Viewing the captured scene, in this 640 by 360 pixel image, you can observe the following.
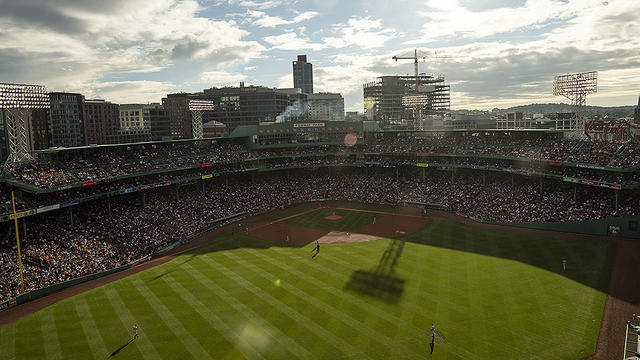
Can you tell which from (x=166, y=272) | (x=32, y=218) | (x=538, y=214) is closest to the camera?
(x=166, y=272)

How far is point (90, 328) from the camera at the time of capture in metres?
28.2

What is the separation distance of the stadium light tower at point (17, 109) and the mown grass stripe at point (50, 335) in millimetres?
23267

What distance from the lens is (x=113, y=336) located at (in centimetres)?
2692

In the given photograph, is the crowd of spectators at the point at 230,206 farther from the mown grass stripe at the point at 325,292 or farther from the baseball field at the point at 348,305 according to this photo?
the mown grass stripe at the point at 325,292

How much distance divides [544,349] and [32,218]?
50567 mm

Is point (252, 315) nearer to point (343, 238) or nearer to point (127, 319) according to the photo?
point (127, 319)

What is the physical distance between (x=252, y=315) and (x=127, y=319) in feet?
32.2

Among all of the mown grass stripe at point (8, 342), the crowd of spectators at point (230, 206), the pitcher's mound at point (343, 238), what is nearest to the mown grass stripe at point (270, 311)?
the crowd of spectators at point (230, 206)

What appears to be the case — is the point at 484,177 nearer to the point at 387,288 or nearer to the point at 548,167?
the point at 548,167

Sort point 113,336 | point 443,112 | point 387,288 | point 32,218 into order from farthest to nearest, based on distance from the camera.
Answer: point 443,112 → point 32,218 → point 387,288 → point 113,336

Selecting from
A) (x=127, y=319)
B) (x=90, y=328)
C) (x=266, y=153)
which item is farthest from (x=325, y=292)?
(x=266, y=153)

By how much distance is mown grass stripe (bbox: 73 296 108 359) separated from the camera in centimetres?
2530

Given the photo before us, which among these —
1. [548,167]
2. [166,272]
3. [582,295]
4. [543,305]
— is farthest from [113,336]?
[548,167]

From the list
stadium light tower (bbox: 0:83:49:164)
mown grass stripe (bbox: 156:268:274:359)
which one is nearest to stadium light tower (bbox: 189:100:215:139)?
stadium light tower (bbox: 0:83:49:164)
